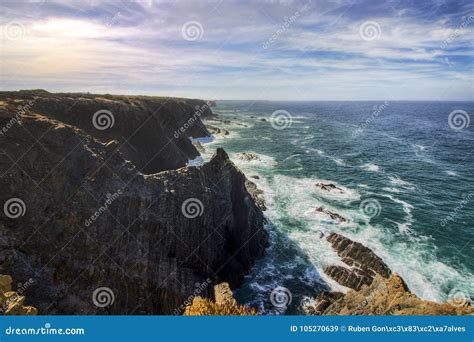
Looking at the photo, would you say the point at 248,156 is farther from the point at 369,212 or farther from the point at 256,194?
the point at 369,212

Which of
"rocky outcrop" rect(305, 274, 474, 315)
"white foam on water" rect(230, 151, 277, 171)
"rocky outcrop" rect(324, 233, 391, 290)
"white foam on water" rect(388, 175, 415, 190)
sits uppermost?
"white foam on water" rect(388, 175, 415, 190)

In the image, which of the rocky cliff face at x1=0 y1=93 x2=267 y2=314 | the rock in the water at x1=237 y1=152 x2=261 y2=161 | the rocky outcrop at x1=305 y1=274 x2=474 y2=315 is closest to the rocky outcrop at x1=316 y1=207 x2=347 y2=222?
the rocky cliff face at x1=0 y1=93 x2=267 y2=314

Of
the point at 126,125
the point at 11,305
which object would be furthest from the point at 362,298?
the point at 126,125

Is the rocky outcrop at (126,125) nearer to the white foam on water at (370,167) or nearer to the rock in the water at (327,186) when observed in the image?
the rock in the water at (327,186)

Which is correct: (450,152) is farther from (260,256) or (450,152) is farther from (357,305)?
(357,305)

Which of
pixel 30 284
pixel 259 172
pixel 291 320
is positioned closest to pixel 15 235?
pixel 30 284

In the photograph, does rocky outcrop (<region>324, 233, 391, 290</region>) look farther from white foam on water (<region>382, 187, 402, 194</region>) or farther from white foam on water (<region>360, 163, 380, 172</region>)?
white foam on water (<region>360, 163, 380, 172</region>)
